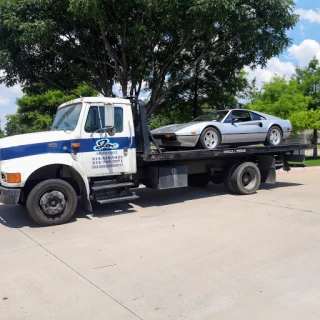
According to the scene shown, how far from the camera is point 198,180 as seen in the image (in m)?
11.3

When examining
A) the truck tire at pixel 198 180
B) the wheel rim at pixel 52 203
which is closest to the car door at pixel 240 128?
the truck tire at pixel 198 180

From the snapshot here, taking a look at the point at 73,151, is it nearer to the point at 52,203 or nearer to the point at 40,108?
the point at 52,203

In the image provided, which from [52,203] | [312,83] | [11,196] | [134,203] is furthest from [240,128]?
[312,83]

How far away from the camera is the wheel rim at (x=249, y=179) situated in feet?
33.2

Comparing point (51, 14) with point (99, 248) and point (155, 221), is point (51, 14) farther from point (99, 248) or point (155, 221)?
point (99, 248)

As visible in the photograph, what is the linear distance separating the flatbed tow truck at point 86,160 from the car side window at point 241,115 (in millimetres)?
1087

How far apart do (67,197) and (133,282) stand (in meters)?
3.23

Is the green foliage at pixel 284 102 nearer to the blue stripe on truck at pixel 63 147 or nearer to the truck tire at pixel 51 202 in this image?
the blue stripe on truck at pixel 63 147

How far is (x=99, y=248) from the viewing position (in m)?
5.54

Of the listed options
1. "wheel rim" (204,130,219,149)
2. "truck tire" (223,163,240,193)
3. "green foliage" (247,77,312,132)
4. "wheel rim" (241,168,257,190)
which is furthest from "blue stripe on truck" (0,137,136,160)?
"green foliage" (247,77,312,132)

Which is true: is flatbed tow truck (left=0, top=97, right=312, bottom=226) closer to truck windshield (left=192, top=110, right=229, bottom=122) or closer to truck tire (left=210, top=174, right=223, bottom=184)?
truck windshield (left=192, top=110, right=229, bottom=122)

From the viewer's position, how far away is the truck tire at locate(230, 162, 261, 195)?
385 inches

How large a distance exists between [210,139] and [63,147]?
387 cm

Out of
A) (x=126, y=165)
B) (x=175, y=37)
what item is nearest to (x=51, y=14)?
(x=175, y=37)
